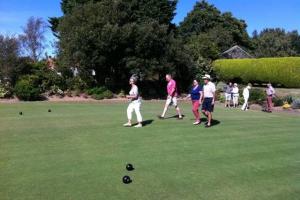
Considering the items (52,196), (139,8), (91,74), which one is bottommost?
(52,196)

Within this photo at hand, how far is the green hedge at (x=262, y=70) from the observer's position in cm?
3367

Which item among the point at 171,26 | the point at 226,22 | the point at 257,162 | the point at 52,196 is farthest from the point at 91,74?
the point at 226,22

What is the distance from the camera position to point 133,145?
1186 centimetres

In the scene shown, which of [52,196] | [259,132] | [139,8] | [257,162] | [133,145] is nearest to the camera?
[52,196]

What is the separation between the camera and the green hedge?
3367 cm

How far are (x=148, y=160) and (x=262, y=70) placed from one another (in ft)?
93.4

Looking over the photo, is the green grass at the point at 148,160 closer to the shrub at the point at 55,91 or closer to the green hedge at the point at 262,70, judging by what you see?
the shrub at the point at 55,91

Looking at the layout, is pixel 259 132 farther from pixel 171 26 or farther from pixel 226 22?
pixel 226 22

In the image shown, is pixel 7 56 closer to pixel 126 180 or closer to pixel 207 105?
pixel 207 105

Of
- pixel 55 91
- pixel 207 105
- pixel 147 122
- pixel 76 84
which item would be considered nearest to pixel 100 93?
pixel 76 84

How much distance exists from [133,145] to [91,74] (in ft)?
72.7

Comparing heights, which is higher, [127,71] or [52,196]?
[127,71]

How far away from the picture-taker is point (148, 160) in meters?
10.2

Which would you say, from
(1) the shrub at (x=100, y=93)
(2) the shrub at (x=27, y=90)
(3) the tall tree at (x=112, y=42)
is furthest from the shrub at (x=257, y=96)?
(2) the shrub at (x=27, y=90)
